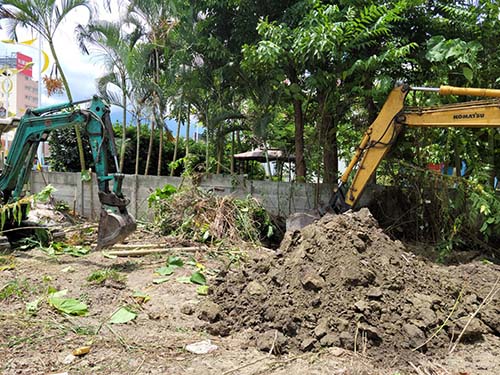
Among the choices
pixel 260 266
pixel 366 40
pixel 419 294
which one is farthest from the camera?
pixel 366 40

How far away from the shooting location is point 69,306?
395 cm

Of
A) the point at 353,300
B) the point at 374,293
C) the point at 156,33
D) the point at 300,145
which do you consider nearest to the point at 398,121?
the point at 300,145

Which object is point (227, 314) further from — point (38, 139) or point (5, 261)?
point (38, 139)

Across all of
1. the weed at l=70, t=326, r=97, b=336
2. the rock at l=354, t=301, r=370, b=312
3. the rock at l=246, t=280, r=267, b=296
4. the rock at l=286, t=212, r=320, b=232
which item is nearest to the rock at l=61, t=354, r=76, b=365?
the weed at l=70, t=326, r=97, b=336

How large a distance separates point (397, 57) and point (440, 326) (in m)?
4.23

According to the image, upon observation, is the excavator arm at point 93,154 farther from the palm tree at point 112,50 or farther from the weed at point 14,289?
the palm tree at point 112,50

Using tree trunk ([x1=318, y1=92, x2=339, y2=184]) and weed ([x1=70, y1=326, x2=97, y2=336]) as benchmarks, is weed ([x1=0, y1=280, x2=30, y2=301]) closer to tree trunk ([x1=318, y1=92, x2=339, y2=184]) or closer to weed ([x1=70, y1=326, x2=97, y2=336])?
weed ([x1=70, y1=326, x2=97, y2=336])

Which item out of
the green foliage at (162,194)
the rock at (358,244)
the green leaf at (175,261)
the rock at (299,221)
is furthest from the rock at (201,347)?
the green foliage at (162,194)

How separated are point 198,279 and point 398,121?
3738 mm

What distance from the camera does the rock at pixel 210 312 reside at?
3898 millimetres

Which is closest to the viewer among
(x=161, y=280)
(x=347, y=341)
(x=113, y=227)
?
(x=347, y=341)

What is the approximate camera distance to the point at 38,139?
20.6 ft

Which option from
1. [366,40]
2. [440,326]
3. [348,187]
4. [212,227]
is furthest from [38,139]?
[440,326]

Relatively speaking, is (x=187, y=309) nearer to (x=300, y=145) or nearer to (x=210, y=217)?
(x=210, y=217)
